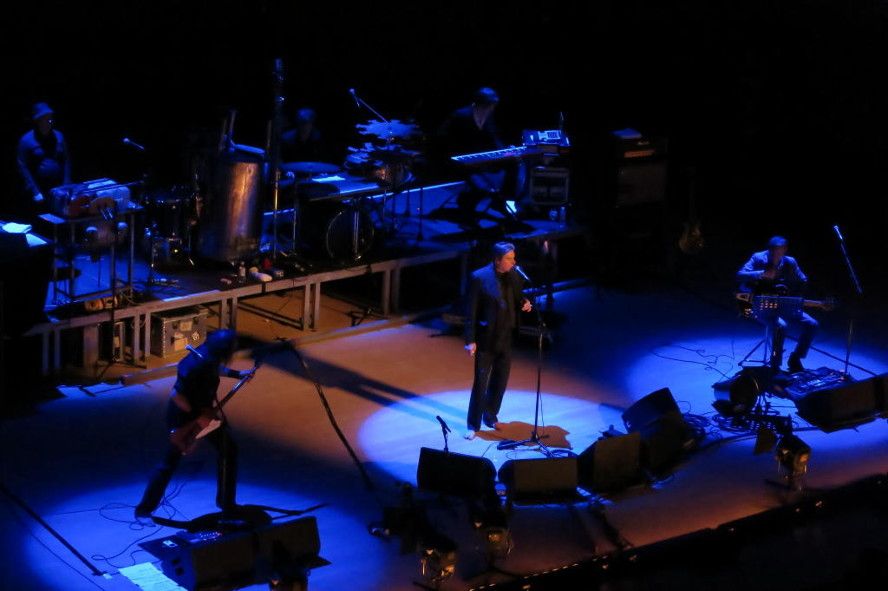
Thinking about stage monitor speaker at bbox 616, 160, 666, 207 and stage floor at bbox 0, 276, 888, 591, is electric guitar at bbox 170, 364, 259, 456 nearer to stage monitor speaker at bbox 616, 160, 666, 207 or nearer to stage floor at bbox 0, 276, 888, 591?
stage floor at bbox 0, 276, 888, 591

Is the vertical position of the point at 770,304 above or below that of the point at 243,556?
above

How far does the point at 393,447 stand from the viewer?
14.5m

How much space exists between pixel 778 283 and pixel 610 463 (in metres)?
3.54

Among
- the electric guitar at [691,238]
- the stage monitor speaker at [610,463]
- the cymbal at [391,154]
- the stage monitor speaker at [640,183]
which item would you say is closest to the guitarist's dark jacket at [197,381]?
the stage monitor speaker at [610,463]

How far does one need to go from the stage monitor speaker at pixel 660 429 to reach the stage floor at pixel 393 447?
174 mm

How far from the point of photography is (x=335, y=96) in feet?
65.1

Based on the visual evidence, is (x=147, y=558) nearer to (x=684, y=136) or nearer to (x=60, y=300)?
(x=60, y=300)

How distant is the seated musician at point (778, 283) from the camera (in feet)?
53.0

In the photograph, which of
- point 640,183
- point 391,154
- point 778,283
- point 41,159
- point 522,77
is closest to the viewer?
point 778,283

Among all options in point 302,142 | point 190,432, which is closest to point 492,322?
point 190,432

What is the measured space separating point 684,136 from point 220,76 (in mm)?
7007

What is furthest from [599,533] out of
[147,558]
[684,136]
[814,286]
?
[684,136]

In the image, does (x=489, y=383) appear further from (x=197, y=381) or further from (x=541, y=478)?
(x=197, y=381)

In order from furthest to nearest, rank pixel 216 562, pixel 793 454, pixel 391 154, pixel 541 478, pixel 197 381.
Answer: pixel 391 154 < pixel 793 454 < pixel 541 478 < pixel 197 381 < pixel 216 562
